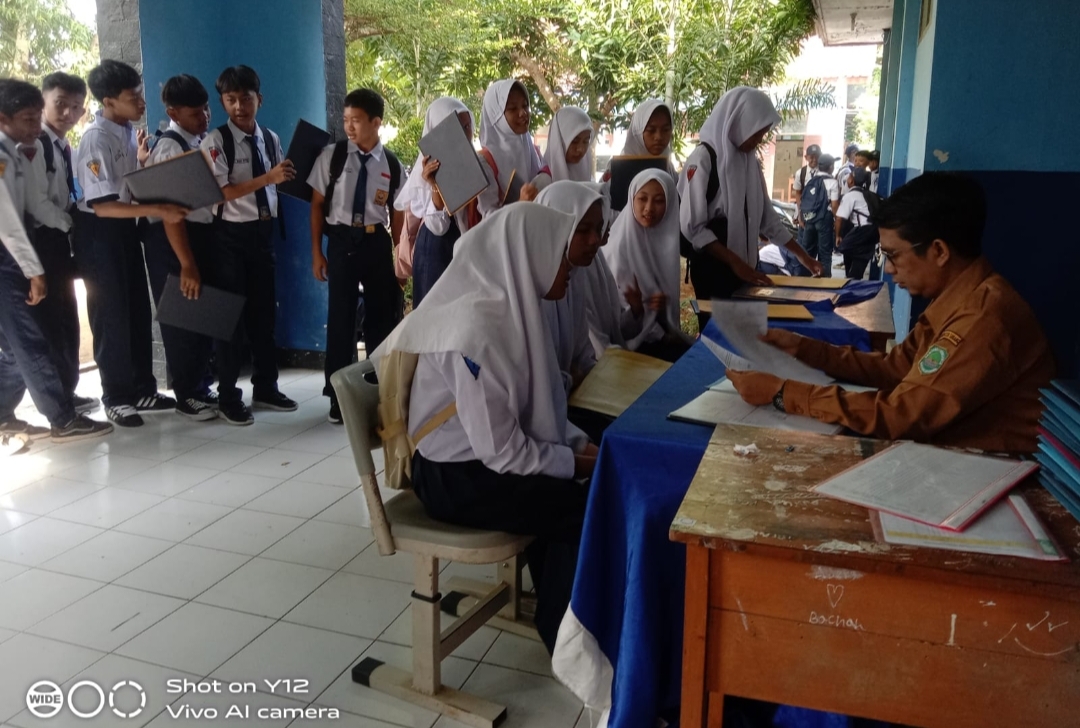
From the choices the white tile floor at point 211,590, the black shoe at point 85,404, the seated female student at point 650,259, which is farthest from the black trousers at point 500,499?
the black shoe at point 85,404

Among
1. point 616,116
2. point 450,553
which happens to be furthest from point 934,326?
point 616,116

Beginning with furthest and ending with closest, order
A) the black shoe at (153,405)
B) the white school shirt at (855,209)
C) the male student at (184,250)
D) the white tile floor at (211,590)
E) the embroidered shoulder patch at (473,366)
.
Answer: the white school shirt at (855,209) → the black shoe at (153,405) → the male student at (184,250) → the white tile floor at (211,590) → the embroidered shoulder patch at (473,366)

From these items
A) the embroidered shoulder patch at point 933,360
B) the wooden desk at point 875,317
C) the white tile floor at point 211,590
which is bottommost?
the white tile floor at point 211,590

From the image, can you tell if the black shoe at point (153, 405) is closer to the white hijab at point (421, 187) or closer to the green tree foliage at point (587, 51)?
the white hijab at point (421, 187)

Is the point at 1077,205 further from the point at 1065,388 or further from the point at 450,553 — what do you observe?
the point at 450,553

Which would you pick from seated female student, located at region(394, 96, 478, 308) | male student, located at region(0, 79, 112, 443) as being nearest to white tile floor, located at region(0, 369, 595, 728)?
male student, located at region(0, 79, 112, 443)

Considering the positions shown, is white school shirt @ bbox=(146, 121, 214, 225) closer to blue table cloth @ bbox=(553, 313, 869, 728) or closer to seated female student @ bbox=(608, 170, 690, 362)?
seated female student @ bbox=(608, 170, 690, 362)

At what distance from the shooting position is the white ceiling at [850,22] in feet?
28.1

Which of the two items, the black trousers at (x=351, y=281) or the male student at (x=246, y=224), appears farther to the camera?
the black trousers at (x=351, y=281)

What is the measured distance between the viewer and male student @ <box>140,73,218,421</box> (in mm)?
4035

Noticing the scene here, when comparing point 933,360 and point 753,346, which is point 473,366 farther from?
point 933,360

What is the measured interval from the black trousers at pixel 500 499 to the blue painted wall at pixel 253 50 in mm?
3544

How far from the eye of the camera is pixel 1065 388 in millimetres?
1275

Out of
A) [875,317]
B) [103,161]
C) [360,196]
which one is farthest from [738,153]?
[103,161]
